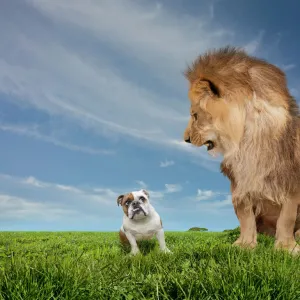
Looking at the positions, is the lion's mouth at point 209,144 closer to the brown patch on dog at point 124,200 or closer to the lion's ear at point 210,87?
the lion's ear at point 210,87

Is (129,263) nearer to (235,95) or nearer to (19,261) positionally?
(19,261)

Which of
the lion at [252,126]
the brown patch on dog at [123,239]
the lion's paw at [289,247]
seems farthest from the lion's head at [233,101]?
the brown patch on dog at [123,239]

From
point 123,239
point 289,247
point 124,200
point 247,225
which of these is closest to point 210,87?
point 247,225

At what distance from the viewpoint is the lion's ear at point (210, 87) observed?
16.4 feet

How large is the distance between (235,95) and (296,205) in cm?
158

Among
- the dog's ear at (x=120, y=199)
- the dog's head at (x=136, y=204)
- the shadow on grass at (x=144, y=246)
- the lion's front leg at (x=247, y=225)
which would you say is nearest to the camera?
the lion's front leg at (x=247, y=225)

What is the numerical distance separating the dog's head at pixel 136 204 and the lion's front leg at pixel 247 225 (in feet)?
5.24

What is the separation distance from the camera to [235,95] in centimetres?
490

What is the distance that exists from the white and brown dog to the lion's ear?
7.48ft

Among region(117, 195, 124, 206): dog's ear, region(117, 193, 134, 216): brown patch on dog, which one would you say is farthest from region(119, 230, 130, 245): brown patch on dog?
region(117, 195, 124, 206): dog's ear

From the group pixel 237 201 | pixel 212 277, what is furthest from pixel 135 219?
pixel 212 277

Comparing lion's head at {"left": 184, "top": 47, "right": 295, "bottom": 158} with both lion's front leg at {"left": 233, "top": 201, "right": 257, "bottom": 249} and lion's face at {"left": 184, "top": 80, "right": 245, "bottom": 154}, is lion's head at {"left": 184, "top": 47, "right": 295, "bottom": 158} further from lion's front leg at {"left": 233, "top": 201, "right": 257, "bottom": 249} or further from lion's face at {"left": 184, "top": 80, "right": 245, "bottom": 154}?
lion's front leg at {"left": 233, "top": 201, "right": 257, "bottom": 249}

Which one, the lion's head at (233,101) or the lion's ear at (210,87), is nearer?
the lion's head at (233,101)

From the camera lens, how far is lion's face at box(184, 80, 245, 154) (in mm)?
4902
